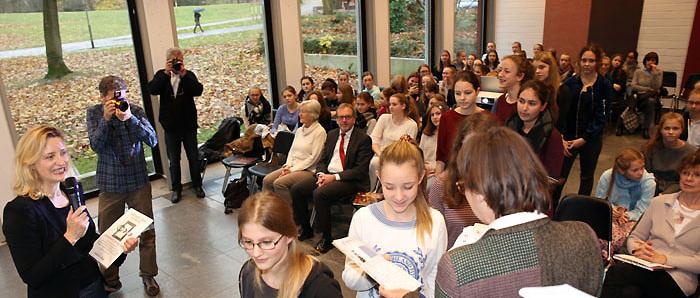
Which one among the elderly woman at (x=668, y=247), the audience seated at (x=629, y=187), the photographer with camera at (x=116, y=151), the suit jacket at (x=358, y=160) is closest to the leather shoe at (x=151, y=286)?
the photographer with camera at (x=116, y=151)

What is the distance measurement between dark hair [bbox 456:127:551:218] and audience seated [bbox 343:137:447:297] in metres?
0.76

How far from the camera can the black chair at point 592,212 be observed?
2.82 meters

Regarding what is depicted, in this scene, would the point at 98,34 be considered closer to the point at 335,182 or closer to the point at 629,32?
the point at 335,182

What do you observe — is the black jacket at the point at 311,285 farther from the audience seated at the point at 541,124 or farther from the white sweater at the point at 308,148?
the white sweater at the point at 308,148

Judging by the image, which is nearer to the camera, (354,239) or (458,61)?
(354,239)

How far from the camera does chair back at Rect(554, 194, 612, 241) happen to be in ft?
9.27

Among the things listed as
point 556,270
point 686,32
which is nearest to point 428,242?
point 556,270

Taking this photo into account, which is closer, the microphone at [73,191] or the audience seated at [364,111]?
the microphone at [73,191]

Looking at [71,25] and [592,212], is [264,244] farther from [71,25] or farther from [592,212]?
[71,25]

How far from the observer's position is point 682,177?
2742 mm

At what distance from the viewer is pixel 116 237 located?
8.28ft

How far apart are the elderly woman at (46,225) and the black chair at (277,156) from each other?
2792 millimetres

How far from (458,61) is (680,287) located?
286 inches

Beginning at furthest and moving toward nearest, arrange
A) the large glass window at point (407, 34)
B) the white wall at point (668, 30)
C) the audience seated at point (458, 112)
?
the large glass window at point (407, 34) → the white wall at point (668, 30) → the audience seated at point (458, 112)
